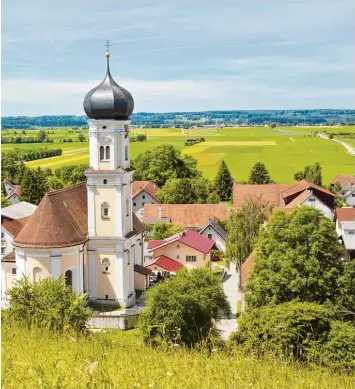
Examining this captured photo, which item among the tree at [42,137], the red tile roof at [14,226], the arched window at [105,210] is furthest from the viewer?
the tree at [42,137]

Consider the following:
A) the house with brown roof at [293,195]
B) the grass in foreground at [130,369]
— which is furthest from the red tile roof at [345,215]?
the grass in foreground at [130,369]

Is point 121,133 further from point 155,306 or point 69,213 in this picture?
point 155,306

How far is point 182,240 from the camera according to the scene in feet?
119

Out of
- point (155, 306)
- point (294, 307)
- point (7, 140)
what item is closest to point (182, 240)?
point (155, 306)

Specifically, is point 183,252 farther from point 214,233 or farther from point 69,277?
point 69,277

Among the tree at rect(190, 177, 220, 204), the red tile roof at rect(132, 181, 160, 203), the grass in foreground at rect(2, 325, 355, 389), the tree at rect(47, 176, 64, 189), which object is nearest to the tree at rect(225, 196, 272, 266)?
the grass in foreground at rect(2, 325, 355, 389)

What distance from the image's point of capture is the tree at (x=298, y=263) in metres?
19.8

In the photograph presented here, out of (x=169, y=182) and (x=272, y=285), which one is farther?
(x=169, y=182)

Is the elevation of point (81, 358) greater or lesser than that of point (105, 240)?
greater

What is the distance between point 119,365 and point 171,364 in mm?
702

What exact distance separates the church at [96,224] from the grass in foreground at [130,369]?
16.9 meters

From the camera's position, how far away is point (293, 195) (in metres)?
Answer: 49.8

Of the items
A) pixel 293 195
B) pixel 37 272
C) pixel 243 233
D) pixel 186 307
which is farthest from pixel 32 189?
pixel 186 307

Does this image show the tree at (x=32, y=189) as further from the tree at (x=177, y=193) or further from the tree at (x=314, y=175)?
the tree at (x=314, y=175)
